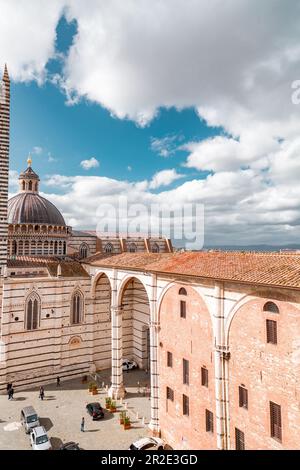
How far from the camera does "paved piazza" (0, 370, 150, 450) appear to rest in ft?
63.8

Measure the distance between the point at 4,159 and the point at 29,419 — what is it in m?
19.9

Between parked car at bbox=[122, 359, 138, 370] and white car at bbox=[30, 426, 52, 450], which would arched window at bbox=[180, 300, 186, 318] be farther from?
parked car at bbox=[122, 359, 138, 370]

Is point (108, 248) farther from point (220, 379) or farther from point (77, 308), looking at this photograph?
point (220, 379)

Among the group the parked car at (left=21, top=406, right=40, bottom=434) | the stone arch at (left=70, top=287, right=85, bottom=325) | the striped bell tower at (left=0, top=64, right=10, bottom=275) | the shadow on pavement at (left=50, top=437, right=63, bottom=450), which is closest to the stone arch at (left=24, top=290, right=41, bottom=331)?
the stone arch at (left=70, top=287, right=85, bottom=325)

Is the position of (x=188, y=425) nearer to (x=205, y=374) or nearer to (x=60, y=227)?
(x=205, y=374)

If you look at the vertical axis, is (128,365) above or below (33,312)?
below

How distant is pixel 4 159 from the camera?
26.5 metres

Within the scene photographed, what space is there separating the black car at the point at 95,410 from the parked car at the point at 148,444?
4.64m

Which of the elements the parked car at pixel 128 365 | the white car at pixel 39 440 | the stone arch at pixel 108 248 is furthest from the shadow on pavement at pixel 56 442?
the stone arch at pixel 108 248

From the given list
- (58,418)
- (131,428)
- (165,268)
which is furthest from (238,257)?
(58,418)

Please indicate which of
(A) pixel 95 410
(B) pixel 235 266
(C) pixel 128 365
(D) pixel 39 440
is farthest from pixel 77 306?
(B) pixel 235 266

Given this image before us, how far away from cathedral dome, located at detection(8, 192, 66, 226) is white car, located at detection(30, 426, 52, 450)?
19294 mm

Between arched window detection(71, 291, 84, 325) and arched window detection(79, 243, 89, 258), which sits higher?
arched window detection(79, 243, 89, 258)
